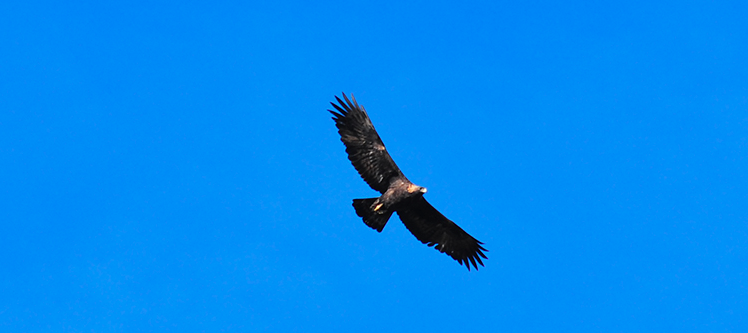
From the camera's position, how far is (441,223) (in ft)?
61.8

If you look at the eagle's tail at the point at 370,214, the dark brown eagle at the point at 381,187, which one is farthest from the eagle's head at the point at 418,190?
the eagle's tail at the point at 370,214

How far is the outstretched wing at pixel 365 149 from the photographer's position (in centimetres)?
1792

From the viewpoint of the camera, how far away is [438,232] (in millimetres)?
19109

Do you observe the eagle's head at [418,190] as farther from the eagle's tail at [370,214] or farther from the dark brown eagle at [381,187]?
the eagle's tail at [370,214]

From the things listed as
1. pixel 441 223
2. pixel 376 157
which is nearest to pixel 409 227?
pixel 441 223

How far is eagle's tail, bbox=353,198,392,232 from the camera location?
17422mm

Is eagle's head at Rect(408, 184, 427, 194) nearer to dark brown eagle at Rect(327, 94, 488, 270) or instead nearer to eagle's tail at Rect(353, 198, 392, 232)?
dark brown eagle at Rect(327, 94, 488, 270)

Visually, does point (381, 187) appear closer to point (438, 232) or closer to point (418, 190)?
point (418, 190)

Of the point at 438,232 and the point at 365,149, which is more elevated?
the point at 365,149

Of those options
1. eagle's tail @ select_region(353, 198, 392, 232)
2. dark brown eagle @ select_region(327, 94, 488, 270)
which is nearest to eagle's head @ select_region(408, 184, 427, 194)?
dark brown eagle @ select_region(327, 94, 488, 270)

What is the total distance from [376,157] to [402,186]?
3.28ft

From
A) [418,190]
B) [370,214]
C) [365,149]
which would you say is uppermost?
[365,149]

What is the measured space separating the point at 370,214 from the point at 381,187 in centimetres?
81

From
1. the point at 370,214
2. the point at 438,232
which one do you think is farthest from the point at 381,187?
the point at 438,232
